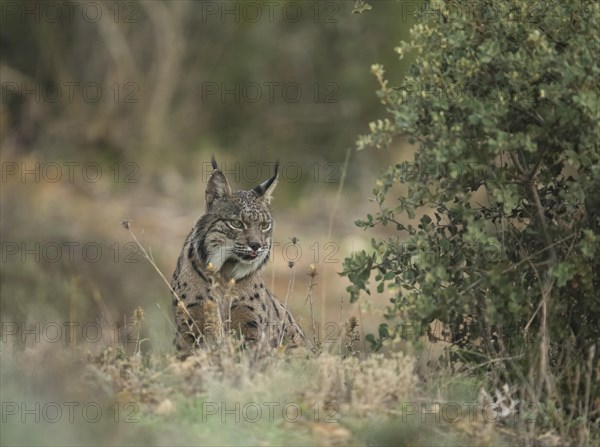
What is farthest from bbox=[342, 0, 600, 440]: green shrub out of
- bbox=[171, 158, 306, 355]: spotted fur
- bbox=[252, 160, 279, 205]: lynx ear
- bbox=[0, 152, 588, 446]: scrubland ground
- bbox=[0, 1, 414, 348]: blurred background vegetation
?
bbox=[0, 1, 414, 348]: blurred background vegetation

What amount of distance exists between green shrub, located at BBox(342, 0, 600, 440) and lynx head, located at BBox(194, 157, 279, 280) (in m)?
1.50

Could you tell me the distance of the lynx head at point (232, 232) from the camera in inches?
382

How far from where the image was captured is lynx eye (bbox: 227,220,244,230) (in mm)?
9750

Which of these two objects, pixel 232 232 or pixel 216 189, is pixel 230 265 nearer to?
pixel 232 232

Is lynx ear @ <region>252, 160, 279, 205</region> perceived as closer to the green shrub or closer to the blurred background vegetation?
the green shrub

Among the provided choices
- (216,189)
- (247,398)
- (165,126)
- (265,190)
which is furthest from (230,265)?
(165,126)

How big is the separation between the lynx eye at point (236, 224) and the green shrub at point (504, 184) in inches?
61.2

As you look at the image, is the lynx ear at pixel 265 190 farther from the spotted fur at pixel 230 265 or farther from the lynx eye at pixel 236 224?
the lynx eye at pixel 236 224

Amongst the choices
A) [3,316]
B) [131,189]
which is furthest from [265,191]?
[131,189]

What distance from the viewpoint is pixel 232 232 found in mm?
9750

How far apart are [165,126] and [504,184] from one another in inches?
727

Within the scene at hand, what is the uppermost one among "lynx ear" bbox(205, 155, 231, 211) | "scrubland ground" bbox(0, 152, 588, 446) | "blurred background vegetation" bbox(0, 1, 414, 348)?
"blurred background vegetation" bbox(0, 1, 414, 348)

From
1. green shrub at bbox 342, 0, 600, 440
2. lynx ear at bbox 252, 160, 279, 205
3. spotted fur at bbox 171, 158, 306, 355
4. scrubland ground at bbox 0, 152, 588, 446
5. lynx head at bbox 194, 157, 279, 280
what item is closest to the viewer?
scrubland ground at bbox 0, 152, 588, 446

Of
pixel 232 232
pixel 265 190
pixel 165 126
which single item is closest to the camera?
pixel 232 232
